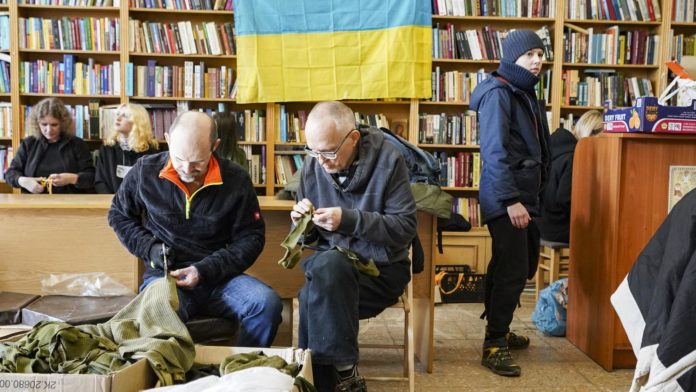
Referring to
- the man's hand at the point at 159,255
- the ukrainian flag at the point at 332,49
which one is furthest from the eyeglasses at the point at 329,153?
the ukrainian flag at the point at 332,49

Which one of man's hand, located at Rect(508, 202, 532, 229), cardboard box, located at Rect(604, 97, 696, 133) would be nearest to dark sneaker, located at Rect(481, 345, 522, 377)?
man's hand, located at Rect(508, 202, 532, 229)

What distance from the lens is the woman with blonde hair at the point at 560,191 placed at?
4117mm

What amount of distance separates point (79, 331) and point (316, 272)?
73cm

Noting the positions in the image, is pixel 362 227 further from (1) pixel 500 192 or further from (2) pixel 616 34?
(2) pixel 616 34

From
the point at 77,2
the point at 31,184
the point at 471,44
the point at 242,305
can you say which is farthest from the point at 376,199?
the point at 77,2

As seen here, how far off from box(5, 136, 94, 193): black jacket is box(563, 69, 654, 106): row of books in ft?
11.7

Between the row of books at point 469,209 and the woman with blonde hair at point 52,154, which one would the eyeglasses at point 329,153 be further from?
the row of books at point 469,209

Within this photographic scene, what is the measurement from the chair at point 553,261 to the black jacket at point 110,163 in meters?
2.62

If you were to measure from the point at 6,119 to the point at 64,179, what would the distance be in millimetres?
1374

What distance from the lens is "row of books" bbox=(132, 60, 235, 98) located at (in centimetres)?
537

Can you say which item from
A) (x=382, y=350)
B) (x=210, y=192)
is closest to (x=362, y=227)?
(x=210, y=192)

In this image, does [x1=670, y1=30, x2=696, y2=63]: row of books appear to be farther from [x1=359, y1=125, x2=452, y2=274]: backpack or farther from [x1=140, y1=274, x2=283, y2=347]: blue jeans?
[x1=140, y1=274, x2=283, y2=347]: blue jeans

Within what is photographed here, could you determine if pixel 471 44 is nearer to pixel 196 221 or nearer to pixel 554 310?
pixel 554 310

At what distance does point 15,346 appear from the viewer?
1908mm
